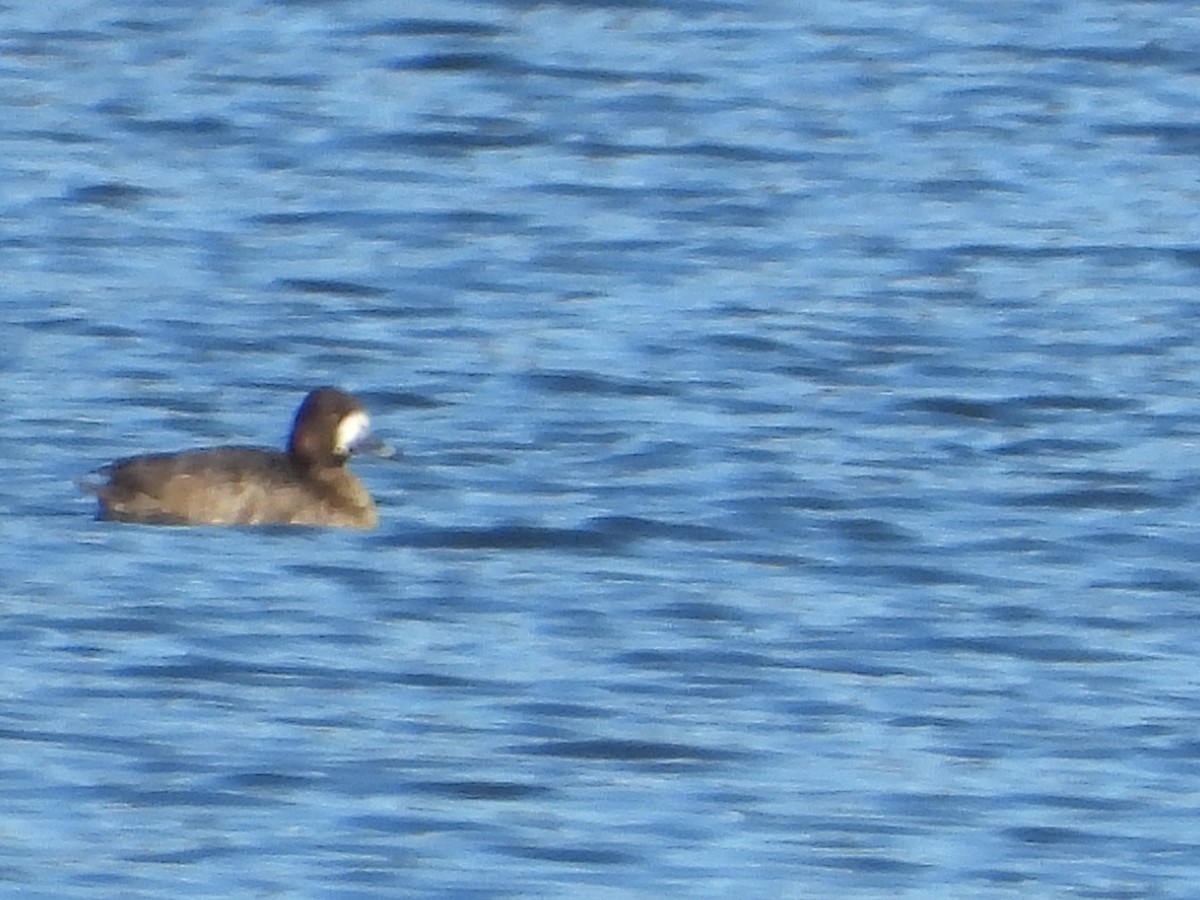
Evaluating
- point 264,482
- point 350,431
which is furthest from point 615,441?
point 264,482

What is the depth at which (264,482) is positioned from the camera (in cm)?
1363

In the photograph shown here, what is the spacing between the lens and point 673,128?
2044 centimetres

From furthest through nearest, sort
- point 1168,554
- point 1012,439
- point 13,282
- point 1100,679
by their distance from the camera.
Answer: point 13,282 → point 1012,439 → point 1168,554 → point 1100,679

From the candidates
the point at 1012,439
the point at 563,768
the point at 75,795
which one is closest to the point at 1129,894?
the point at 563,768

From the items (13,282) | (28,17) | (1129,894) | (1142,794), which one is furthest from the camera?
(28,17)

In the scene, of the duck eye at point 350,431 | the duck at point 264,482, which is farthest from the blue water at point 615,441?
the duck eye at point 350,431

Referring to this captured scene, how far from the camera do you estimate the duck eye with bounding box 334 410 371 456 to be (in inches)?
547

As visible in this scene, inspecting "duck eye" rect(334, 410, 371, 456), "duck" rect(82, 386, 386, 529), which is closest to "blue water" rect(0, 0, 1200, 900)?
"duck" rect(82, 386, 386, 529)

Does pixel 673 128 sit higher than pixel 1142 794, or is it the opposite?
pixel 673 128

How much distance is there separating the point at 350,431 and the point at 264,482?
1.62 feet

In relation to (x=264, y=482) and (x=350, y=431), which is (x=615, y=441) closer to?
(x=350, y=431)

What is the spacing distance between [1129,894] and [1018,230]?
885 cm

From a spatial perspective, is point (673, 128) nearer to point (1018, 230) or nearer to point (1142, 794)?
point (1018, 230)

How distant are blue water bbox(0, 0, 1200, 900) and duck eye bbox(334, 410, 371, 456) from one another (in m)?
0.27
